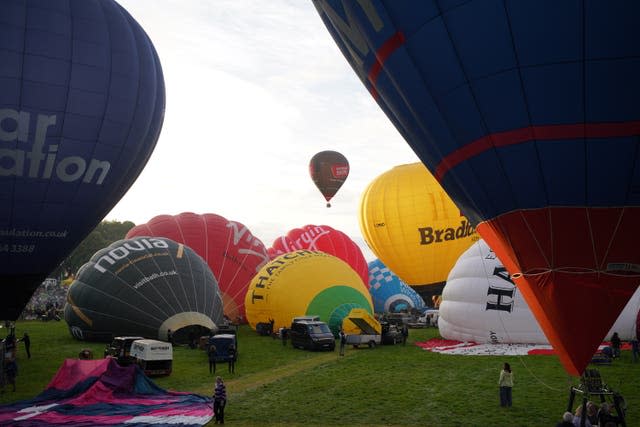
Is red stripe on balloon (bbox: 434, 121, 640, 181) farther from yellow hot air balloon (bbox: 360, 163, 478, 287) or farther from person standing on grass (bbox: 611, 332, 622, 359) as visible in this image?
yellow hot air balloon (bbox: 360, 163, 478, 287)

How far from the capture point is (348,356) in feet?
69.4

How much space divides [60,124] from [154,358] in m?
6.88

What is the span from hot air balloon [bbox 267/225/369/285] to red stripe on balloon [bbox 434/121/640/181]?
103 feet

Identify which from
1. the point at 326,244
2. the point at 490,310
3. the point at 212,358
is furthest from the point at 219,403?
the point at 326,244

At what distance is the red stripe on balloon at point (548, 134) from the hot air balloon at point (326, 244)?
3126 centimetres

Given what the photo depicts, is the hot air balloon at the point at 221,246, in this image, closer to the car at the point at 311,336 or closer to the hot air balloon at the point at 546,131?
the car at the point at 311,336

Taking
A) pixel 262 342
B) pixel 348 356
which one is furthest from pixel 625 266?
pixel 262 342

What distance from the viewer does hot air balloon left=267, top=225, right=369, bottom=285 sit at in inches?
1663

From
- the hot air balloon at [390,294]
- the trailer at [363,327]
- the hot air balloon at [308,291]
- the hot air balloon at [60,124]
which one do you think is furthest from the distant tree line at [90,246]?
the hot air balloon at [60,124]

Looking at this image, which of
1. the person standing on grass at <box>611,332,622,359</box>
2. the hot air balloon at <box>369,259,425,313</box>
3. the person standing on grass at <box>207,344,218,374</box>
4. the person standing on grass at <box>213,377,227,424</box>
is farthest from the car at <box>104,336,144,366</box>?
the hot air balloon at <box>369,259,425,313</box>

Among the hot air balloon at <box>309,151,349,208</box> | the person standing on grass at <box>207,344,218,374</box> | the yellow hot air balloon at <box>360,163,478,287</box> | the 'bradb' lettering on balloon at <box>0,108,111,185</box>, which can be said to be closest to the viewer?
the 'bradb' lettering on balloon at <box>0,108,111,185</box>

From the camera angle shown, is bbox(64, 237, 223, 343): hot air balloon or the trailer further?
the trailer

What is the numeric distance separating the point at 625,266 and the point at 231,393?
9.51 m

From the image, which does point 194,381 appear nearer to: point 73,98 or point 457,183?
point 73,98
